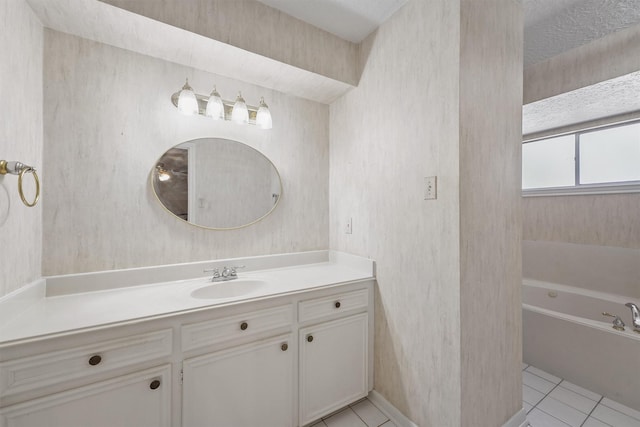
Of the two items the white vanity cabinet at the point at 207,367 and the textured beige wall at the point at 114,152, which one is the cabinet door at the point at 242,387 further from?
the textured beige wall at the point at 114,152

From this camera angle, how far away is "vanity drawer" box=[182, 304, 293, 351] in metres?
1.11

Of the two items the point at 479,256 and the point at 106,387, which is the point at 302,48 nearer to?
the point at 479,256

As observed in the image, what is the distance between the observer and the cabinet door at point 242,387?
112cm

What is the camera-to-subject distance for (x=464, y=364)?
119 centimetres

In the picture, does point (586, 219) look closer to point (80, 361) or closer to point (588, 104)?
point (588, 104)

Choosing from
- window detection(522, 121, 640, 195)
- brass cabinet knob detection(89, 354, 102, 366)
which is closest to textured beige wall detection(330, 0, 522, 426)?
brass cabinet knob detection(89, 354, 102, 366)

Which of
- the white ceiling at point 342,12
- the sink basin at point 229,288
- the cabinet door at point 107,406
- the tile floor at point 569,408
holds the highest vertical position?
the white ceiling at point 342,12

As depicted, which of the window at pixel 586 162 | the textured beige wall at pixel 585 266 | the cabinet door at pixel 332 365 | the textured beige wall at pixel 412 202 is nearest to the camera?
the textured beige wall at pixel 412 202

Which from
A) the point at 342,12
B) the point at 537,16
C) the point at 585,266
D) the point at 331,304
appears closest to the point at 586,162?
the point at 585,266

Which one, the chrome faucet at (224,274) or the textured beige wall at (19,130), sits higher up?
the textured beige wall at (19,130)

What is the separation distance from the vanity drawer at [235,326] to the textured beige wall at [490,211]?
90 cm

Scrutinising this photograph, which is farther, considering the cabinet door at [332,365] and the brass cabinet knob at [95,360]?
the cabinet door at [332,365]

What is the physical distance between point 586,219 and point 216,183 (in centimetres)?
348

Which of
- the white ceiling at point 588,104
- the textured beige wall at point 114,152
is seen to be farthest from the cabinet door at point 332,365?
the white ceiling at point 588,104
